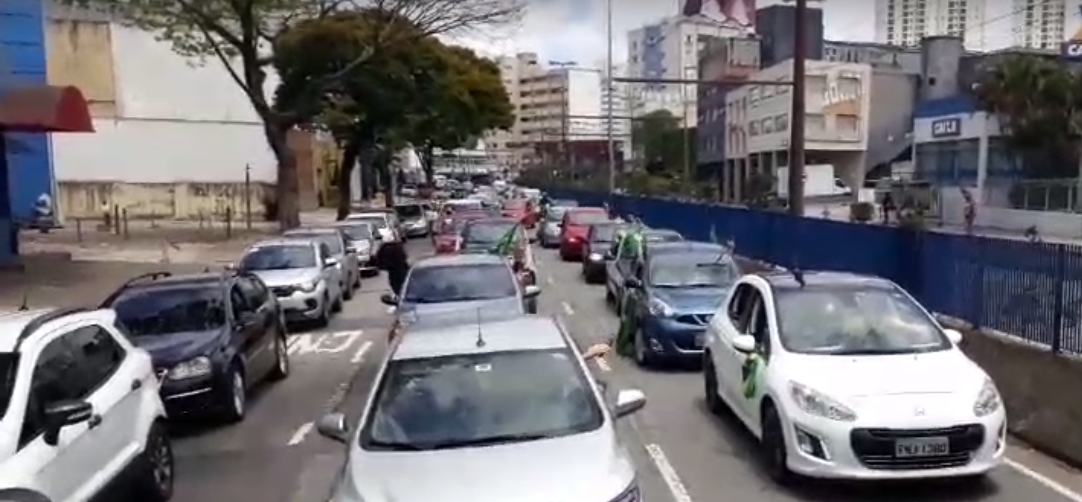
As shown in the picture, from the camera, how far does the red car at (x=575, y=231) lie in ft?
106

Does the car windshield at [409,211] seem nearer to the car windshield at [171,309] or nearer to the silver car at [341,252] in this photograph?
the silver car at [341,252]

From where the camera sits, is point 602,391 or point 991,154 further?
point 991,154

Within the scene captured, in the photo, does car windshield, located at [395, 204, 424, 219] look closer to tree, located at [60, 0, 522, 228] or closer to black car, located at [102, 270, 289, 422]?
tree, located at [60, 0, 522, 228]

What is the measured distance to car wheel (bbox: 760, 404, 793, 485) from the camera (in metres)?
7.75

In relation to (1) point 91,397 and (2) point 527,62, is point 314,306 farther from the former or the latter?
(2) point 527,62

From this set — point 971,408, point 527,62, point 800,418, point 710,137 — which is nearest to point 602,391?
point 800,418

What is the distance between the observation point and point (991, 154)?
2018 inches

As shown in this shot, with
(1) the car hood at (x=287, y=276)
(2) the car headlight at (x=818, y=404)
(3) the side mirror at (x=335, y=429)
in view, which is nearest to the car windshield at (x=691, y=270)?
(2) the car headlight at (x=818, y=404)

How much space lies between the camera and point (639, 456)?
8.95 meters

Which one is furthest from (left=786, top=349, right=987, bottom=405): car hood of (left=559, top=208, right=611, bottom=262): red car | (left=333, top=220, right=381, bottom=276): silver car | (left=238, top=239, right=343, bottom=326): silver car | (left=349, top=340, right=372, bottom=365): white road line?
(left=559, top=208, right=611, bottom=262): red car

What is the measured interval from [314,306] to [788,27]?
266ft

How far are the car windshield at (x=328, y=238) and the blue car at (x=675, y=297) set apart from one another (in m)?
9.07

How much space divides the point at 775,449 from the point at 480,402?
9.14 feet

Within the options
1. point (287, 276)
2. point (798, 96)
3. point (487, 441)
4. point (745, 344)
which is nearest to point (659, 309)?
point (745, 344)
